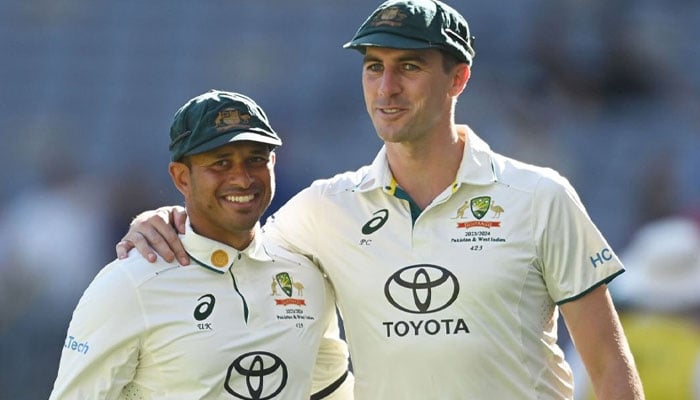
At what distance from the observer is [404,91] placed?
10.9 ft

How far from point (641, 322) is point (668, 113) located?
14.9 ft

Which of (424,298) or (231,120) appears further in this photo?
(424,298)

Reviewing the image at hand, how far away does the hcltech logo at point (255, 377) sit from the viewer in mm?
3148

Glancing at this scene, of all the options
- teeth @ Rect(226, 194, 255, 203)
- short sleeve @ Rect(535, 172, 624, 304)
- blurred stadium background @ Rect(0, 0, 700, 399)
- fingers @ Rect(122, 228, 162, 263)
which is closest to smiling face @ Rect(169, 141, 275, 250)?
teeth @ Rect(226, 194, 255, 203)

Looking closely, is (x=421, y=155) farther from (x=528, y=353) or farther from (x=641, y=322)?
(x=641, y=322)

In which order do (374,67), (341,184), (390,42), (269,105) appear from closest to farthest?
(390,42) → (374,67) → (341,184) → (269,105)

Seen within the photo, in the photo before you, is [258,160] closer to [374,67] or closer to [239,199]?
[239,199]

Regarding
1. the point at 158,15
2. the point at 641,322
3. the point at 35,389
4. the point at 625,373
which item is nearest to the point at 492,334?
the point at 625,373

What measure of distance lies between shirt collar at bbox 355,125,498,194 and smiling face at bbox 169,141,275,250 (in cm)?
33

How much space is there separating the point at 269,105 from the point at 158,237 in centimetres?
737

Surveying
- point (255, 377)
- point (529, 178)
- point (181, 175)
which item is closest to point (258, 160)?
point (181, 175)

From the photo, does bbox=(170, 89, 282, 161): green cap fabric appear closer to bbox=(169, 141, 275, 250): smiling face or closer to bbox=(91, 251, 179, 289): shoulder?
bbox=(169, 141, 275, 250): smiling face

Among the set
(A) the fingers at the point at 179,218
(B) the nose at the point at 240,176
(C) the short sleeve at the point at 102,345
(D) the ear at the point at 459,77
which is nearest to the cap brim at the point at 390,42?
(D) the ear at the point at 459,77

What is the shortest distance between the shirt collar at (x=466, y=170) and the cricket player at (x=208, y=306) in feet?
1.11
